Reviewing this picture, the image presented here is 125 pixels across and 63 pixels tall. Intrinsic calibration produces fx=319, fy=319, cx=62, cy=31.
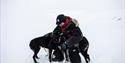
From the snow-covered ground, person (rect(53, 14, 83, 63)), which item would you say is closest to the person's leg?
person (rect(53, 14, 83, 63))

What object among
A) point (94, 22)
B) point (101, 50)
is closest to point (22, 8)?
point (94, 22)

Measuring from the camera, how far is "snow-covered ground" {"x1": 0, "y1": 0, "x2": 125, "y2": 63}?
2.91 meters

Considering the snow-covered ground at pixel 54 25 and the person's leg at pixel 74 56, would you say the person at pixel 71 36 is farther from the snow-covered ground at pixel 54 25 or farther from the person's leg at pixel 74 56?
the snow-covered ground at pixel 54 25

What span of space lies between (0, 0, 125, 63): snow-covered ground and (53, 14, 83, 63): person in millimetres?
224

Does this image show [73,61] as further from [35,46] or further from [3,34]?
[3,34]

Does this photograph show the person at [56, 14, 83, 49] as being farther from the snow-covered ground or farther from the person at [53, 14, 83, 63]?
the snow-covered ground

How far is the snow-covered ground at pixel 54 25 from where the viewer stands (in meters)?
2.91

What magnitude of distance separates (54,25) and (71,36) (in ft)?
4.32

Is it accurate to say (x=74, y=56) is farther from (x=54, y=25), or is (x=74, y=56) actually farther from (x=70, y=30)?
(x=54, y=25)

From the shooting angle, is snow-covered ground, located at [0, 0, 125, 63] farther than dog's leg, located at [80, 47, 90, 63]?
Yes

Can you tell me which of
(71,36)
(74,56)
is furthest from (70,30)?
(74,56)

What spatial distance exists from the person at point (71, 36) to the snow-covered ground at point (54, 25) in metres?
0.22

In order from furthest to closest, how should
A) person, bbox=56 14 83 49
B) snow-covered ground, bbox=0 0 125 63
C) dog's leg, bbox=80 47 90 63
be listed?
snow-covered ground, bbox=0 0 125 63
dog's leg, bbox=80 47 90 63
person, bbox=56 14 83 49

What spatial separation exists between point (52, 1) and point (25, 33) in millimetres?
1260
